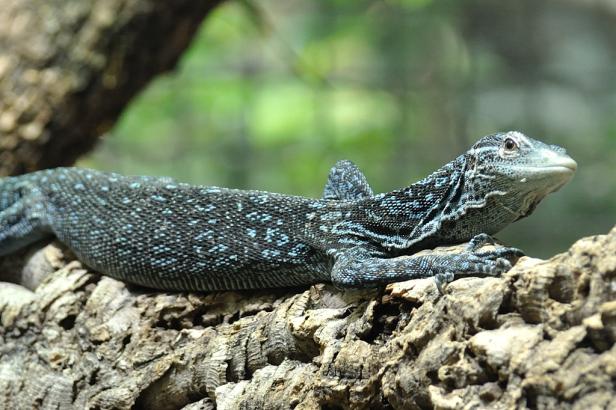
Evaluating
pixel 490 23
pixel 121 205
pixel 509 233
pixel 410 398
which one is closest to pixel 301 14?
pixel 490 23

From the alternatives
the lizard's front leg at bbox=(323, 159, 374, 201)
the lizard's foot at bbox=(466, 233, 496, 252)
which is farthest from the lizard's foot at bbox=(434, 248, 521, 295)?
the lizard's front leg at bbox=(323, 159, 374, 201)

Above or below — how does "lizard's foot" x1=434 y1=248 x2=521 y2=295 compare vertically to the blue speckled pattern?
below

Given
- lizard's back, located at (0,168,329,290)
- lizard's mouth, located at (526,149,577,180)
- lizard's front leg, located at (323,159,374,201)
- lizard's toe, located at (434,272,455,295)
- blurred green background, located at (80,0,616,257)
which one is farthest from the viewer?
blurred green background, located at (80,0,616,257)

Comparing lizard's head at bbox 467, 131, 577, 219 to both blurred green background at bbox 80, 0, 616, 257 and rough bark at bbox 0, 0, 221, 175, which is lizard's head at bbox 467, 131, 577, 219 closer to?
rough bark at bbox 0, 0, 221, 175

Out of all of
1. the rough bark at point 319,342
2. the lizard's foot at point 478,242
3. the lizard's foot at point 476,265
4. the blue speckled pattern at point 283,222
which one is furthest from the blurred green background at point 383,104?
the lizard's foot at point 476,265

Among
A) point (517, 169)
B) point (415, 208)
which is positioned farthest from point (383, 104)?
point (517, 169)

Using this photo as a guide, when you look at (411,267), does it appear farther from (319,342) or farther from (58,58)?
(58,58)
